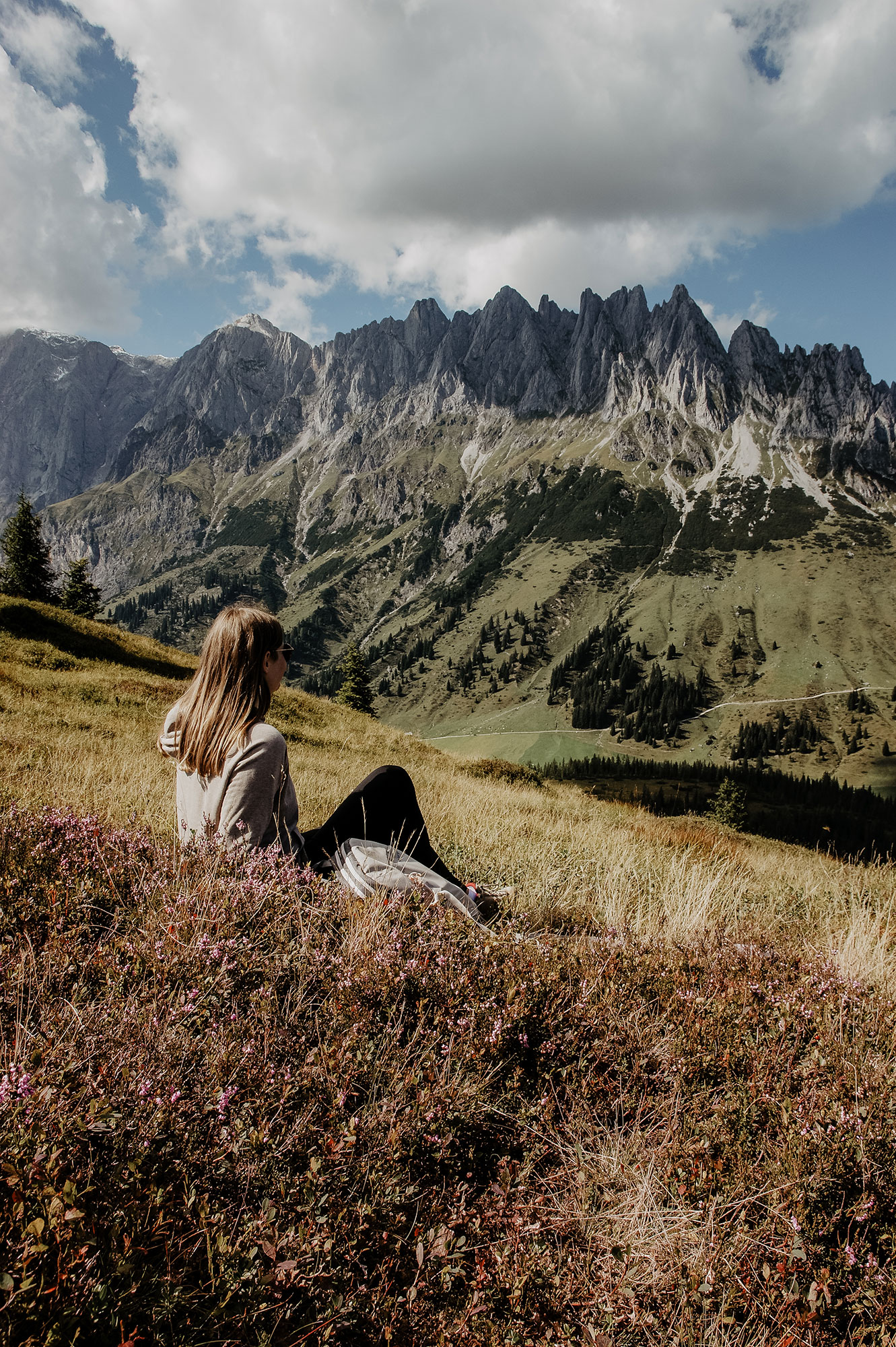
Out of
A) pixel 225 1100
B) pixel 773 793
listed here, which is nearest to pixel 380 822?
pixel 225 1100

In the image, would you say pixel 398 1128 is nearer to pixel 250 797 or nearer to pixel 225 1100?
pixel 225 1100

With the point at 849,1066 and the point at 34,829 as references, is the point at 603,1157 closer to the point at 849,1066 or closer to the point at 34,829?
the point at 849,1066

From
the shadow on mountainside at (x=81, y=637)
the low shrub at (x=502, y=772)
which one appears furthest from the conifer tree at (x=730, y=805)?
the shadow on mountainside at (x=81, y=637)

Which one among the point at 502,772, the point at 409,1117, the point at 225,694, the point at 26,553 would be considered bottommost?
the point at 502,772

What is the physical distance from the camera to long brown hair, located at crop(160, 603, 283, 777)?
514cm

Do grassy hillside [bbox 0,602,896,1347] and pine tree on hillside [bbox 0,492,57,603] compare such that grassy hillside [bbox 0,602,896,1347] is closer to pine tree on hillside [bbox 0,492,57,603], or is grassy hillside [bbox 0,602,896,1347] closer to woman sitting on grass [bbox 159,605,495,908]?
woman sitting on grass [bbox 159,605,495,908]

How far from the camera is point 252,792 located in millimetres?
4941

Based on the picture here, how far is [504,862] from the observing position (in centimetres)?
783

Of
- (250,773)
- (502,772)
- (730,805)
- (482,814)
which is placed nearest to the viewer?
(250,773)

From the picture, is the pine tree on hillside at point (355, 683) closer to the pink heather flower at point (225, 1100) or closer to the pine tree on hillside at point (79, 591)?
the pine tree on hillside at point (79, 591)

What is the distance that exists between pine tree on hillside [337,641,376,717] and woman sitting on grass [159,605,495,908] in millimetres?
47001

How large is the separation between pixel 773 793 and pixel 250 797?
201273 millimetres

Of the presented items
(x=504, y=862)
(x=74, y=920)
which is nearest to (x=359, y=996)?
(x=74, y=920)

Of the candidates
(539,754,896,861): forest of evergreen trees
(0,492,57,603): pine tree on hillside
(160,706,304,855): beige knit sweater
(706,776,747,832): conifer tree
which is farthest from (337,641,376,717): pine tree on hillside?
(539,754,896,861): forest of evergreen trees
